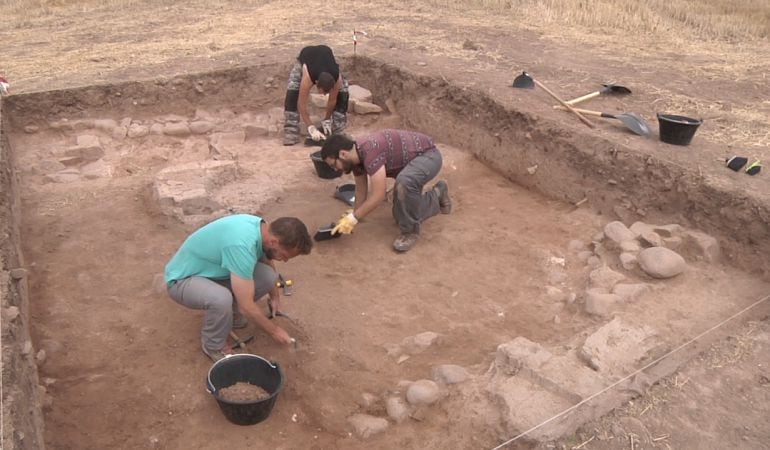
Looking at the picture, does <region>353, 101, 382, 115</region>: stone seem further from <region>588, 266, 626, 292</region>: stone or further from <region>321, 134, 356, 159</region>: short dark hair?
<region>588, 266, 626, 292</region>: stone

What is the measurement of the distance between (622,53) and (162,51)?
6295mm

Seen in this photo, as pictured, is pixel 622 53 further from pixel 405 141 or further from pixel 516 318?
pixel 516 318

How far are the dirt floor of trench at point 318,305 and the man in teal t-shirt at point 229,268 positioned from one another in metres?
0.33

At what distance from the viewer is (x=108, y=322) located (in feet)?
13.0

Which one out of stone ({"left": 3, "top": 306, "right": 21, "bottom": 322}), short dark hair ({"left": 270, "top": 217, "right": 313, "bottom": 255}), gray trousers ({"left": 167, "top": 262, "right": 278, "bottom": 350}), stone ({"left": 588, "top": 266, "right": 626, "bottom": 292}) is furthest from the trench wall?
stone ({"left": 588, "top": 266, "right": 626, "bottom": 292})

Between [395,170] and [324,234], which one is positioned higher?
[395,170]

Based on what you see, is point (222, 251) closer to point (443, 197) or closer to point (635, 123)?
point (443, 197)

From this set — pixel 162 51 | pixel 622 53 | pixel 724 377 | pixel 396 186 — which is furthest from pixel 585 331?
pixel 162 51

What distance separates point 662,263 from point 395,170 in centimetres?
210

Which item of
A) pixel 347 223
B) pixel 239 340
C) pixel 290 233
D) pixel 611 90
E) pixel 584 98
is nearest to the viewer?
pixel 290 233

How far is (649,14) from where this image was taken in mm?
10000

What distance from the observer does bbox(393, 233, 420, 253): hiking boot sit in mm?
4859

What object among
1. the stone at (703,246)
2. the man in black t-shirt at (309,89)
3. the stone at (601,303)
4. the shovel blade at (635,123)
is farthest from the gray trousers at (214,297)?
the shovel blade at (635,123)

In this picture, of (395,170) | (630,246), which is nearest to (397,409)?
(395,170)
